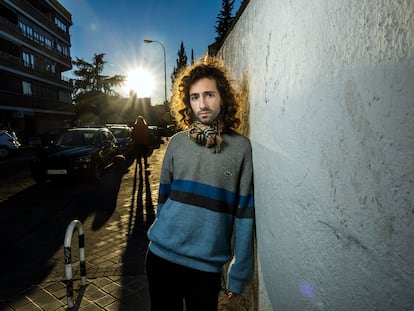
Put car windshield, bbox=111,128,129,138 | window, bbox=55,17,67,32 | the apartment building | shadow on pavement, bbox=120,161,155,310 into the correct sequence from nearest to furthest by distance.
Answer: shadow on pavement, bbox=120,161,155,310
car windshield, bbox=111,128,129,138
the apartment building
window, bbox=55,17,67,32

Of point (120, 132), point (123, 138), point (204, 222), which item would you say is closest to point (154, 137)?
point (120, 132)

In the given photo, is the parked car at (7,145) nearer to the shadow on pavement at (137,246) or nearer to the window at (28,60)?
the shadow on pavement at (137,246)

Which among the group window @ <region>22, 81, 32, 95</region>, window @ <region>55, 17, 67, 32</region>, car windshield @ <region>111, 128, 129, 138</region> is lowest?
car windshield @ <region>111, 128, 129, 138</region>

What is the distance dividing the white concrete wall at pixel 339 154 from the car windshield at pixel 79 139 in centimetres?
881

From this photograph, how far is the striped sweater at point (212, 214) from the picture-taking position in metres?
1.65

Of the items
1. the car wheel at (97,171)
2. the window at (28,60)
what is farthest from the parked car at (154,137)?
the window at (28,60)

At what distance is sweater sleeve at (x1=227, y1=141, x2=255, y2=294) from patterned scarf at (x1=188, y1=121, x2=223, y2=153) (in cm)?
23

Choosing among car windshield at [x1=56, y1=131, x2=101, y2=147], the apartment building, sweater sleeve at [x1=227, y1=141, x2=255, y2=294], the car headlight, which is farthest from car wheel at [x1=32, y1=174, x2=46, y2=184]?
the apartment building

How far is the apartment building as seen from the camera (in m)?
28.4

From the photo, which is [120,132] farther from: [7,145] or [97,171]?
[7,145]

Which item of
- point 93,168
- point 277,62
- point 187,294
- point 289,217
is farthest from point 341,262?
point 93,168

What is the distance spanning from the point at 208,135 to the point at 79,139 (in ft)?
28.6

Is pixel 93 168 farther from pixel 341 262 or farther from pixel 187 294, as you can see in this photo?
pixel 341 262

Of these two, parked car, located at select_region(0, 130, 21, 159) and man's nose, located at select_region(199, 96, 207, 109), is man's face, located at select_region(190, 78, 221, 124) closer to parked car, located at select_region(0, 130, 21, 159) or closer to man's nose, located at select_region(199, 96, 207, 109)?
man's nose, located at select_region(199, 96, 207, 109)
